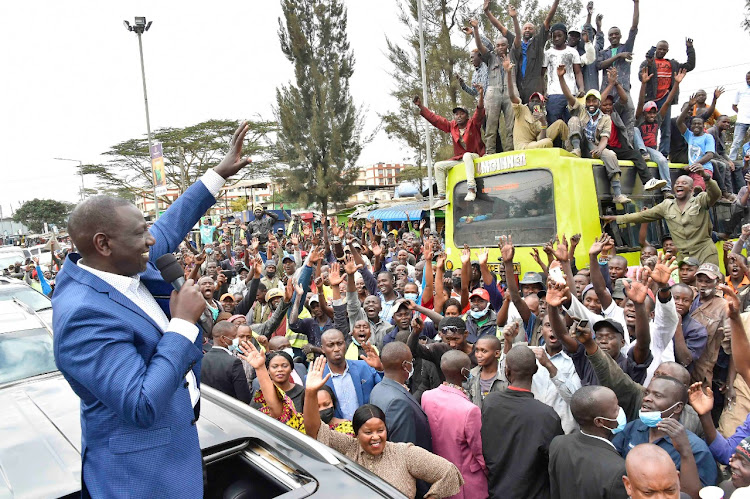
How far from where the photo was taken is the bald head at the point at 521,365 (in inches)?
134

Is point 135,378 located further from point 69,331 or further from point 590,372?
point 590,372

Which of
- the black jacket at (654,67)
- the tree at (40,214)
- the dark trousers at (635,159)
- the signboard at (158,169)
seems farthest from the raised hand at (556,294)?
the tree at (40,214)

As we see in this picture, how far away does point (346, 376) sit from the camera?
4.26 meters

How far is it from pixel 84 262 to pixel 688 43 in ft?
37.9

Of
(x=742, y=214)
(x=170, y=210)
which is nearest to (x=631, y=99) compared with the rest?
(x=742, y=214)

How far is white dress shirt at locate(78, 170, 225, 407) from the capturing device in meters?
1.65

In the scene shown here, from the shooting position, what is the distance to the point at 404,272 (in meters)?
7.83

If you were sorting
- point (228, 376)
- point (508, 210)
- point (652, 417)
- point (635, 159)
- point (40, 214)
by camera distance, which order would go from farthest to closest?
1. point (40, 214)
2. point (635, 159)
3. point (508, 210)
4. point (228, 376)
5. point (652, 417)

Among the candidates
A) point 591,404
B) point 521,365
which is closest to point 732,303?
point 591,404

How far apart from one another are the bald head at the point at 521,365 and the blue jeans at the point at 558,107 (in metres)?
6.22

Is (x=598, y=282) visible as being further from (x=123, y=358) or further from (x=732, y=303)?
(x=123, y=358)

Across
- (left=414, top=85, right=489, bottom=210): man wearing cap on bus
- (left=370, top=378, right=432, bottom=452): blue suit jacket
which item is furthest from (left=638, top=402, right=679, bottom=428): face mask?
(left=414, top=85, right=489, bottom=210): man wearing cap on bus

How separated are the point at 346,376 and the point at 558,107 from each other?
250 inches

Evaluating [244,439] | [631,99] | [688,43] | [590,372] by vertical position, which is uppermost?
[688,43]
